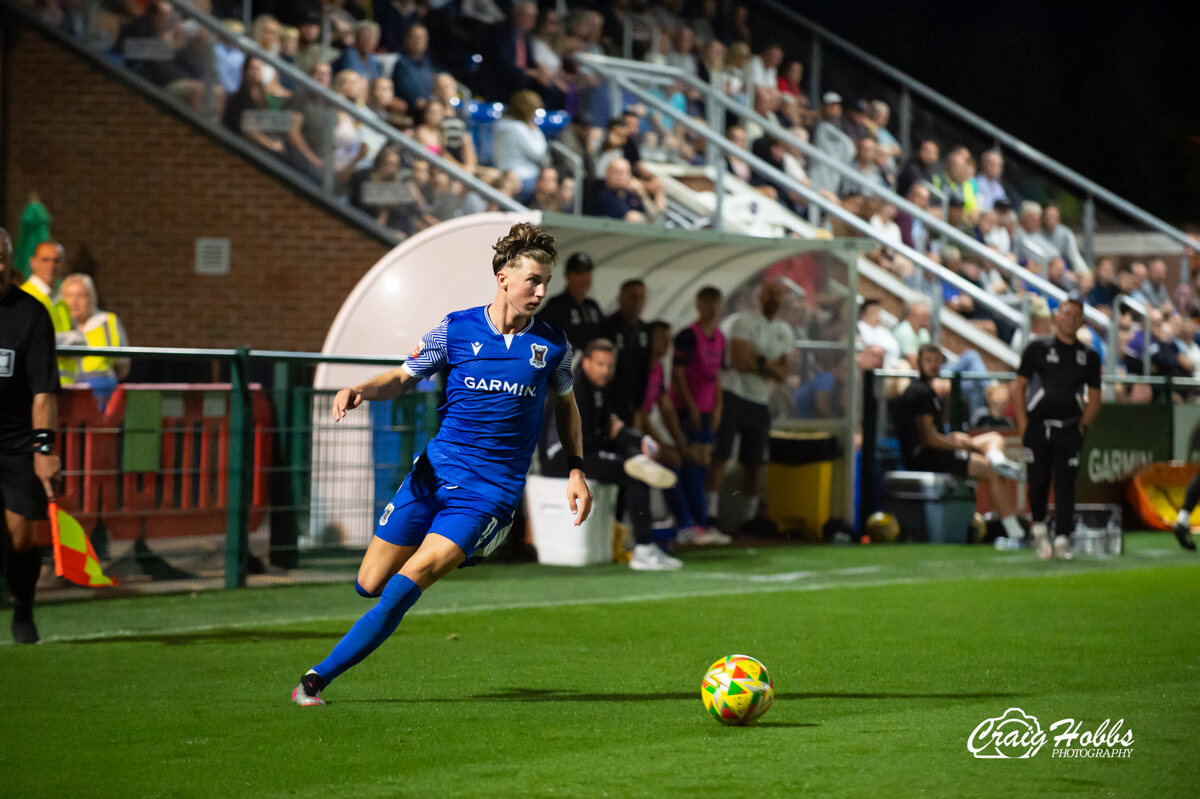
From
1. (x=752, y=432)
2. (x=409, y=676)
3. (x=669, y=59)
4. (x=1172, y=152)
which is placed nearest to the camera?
(x=1172, y=152)

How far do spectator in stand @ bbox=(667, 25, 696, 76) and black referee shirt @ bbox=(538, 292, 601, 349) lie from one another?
10.9 metres

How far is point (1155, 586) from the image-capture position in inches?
496

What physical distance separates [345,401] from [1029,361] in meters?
9.39

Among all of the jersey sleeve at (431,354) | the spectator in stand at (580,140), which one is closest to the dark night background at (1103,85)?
the jersey sleeve at (431,354)

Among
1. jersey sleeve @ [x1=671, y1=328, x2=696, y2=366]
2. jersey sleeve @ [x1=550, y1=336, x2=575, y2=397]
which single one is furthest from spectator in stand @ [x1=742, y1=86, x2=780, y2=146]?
jersey sleeve @ [x1=550, y1=336, x2=575, y2=397]

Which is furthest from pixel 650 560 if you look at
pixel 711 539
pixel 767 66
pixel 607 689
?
pixel 767 66

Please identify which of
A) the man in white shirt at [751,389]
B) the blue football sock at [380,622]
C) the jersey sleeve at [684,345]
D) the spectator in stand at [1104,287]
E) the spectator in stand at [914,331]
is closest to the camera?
the blue football sock at [380,622]

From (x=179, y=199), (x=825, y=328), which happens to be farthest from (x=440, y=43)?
(x=825, y=328)

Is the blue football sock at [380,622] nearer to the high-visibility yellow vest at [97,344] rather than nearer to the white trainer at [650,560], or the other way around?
the high-visibility yellow vest at [97,344]

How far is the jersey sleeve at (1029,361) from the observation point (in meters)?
14.9

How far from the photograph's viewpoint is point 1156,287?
82.5 feet

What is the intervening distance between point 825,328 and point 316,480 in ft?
21.0

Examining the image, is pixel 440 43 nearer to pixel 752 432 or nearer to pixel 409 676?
pixel 752 432

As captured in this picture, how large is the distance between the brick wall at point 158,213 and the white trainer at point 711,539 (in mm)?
4563
